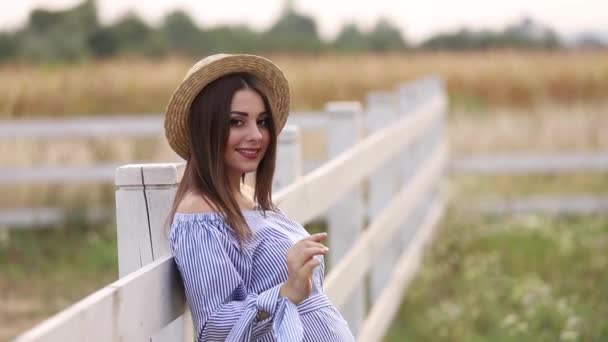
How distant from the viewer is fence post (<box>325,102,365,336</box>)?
202 inches

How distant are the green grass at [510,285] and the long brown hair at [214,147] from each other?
3.26 m

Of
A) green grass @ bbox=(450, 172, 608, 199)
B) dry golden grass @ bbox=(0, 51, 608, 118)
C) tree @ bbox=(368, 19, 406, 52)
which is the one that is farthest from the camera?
tree @ bbox=(368, 19, 406, 52)

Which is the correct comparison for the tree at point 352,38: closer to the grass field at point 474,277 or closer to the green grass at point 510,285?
the grass field at point 474,277

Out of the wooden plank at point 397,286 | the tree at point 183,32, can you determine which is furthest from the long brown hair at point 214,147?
the tree at point 183,32

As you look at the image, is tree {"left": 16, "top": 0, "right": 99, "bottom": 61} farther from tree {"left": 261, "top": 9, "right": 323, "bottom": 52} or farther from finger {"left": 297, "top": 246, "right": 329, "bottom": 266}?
finger {"left": 297, "top": 246, "right": 329, "bottom": 266}

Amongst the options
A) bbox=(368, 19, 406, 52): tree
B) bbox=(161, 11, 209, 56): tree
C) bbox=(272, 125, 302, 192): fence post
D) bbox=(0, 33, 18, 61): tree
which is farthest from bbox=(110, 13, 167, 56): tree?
bbox=(272, 125, 302, 192): fence post

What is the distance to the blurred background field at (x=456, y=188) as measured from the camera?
7.05 meters

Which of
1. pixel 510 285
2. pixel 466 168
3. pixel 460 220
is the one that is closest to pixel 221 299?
pixel 510 285

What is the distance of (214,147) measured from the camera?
280 cm

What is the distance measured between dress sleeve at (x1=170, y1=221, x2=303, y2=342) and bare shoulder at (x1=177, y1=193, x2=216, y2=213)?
7 cm

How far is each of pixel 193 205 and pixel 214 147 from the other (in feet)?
0.57

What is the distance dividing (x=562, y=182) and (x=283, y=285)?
10738mm

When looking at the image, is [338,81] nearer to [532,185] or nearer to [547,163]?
[532,185]

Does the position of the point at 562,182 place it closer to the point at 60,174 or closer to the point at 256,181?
the point at 60,174
